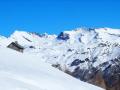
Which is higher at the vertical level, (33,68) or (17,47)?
(17,47)

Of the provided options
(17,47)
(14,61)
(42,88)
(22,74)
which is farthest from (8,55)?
(17,47)

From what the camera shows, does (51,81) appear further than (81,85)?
No

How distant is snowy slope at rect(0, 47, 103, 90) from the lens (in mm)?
12828

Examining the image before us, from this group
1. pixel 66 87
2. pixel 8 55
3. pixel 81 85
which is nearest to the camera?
pixel 66 87

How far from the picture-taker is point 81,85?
15766 mm

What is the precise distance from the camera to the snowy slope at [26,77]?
12.8 metres

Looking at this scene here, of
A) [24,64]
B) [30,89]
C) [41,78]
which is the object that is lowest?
[30,89]

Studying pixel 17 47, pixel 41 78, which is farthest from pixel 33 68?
pixel 17 47

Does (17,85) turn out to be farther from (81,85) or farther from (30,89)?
(81,85)

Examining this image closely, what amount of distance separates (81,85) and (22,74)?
2.41 m

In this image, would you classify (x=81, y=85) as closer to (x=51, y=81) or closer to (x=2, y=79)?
(x=51, y=81)

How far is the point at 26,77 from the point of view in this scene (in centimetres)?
1414

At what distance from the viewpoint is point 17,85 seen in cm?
1257

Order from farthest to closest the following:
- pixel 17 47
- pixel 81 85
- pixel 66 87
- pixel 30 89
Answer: pixel 17 47
pixel 81 85
pixel 66 87
pixel 30 89
